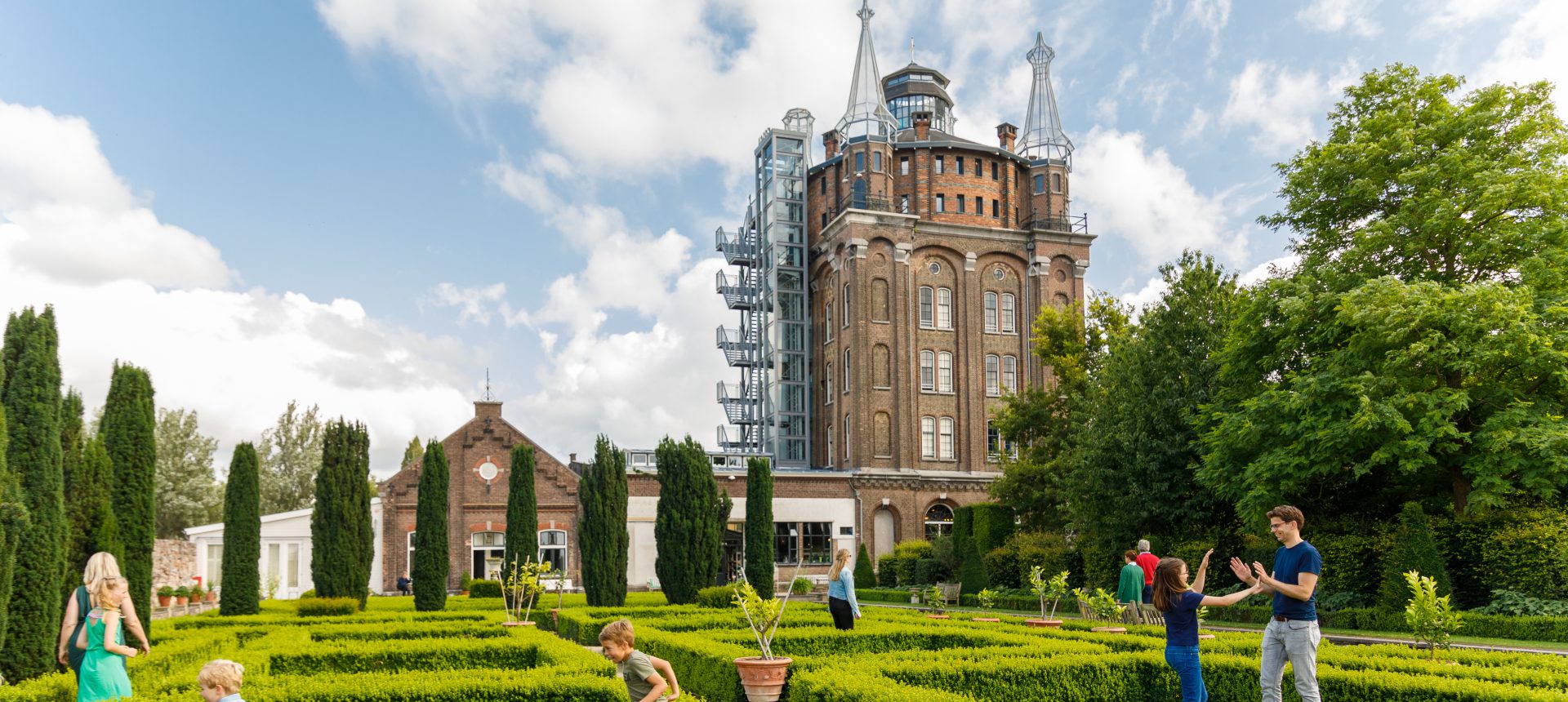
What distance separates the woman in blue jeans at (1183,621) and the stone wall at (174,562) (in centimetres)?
3683

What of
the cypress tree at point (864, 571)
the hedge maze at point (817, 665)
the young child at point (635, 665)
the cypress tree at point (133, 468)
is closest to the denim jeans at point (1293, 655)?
the hedge maze at point (817, 665)

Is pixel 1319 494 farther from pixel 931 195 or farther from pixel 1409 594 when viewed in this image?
pixel 931 195

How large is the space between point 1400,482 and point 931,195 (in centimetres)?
3193

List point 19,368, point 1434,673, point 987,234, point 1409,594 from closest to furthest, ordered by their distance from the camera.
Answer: point 1434,673 < point 19,368 < point 1409,594 < point 987,234

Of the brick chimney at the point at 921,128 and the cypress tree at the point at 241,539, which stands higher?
the brick chimney at the point at 921,128

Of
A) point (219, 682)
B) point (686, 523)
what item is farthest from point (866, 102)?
point (219, 682)

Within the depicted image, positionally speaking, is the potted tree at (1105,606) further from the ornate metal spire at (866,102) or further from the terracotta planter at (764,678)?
the ornate metal spire at (866,102)

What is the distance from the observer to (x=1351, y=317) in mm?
22562

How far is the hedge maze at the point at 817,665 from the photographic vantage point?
10945mm

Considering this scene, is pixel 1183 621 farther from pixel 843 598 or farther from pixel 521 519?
pixel 521 519

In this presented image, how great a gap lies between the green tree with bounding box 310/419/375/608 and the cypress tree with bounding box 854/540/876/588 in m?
22.4

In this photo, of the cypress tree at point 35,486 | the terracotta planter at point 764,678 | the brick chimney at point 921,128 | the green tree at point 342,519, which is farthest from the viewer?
the brick chimney at point 921,128

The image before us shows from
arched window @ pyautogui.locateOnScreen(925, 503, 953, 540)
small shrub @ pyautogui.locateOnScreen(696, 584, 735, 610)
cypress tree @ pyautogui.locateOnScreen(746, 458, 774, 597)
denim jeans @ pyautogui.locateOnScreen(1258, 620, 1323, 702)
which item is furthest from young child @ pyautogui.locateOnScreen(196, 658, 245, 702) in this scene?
arched window @ pyautogui.locateOnScreen(925, 503, 953, 540)

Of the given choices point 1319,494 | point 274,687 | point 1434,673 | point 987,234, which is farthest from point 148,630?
point 987,234
